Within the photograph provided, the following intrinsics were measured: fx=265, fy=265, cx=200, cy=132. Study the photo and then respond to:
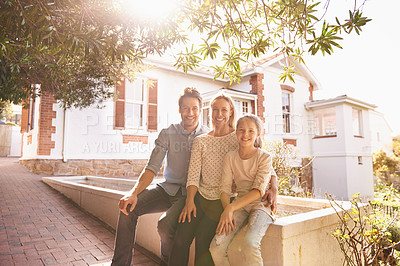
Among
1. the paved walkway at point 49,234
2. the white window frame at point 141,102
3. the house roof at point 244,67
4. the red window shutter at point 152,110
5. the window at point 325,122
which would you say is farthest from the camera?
the window at point 325,122

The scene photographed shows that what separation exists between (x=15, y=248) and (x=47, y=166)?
6083 millimetres

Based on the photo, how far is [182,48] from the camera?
2916mm

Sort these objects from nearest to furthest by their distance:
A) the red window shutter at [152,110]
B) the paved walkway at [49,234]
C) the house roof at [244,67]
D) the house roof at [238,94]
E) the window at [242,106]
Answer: the paved walkway at [49,234], the red window shutter at [152,110], the house roof at [244,67], the house roof at [238,94], the window at [242,106]

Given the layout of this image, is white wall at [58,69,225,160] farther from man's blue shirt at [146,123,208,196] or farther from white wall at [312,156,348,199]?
white wall at [312,156,348,199]

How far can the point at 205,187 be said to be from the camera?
7.29 feet

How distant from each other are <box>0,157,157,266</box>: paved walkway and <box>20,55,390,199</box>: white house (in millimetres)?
3221

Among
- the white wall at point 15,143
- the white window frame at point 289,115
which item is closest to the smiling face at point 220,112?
the white window frame at point 289,115

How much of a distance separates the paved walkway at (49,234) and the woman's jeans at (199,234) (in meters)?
1.06

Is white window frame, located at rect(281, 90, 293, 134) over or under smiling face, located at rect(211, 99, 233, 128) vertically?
over

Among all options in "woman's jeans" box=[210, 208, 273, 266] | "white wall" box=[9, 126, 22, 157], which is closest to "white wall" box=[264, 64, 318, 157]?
"woman's jeans" box=[210, 208, 273, 266]

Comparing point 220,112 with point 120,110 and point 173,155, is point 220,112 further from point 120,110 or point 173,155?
point 120,110

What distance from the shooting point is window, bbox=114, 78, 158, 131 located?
976 cm

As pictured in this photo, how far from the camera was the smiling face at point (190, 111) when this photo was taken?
2.49 meters

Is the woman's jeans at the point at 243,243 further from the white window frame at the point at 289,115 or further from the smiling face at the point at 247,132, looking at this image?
the white window frame at the point at 289,115
